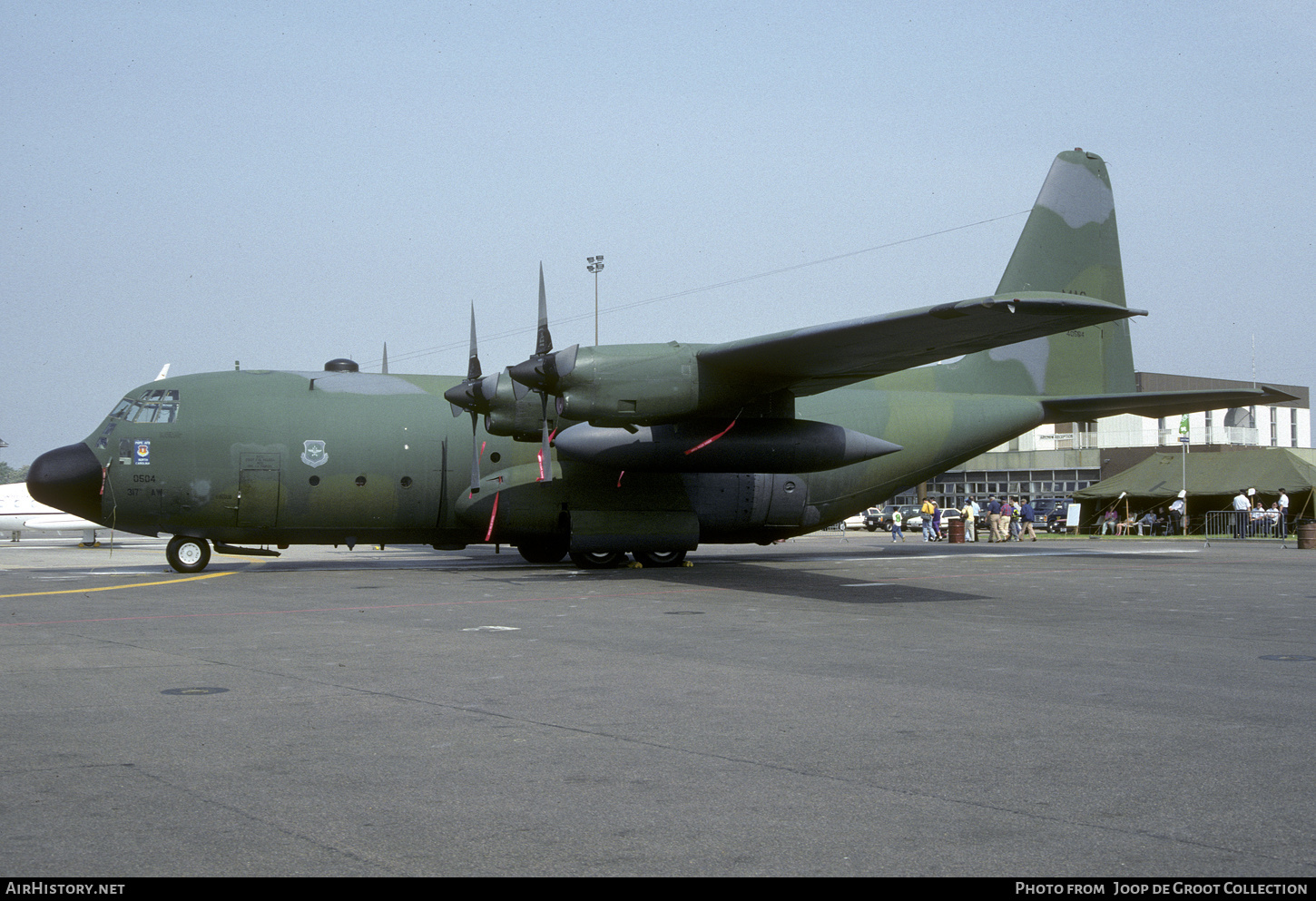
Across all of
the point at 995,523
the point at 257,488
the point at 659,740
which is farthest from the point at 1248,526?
the point at 659,740

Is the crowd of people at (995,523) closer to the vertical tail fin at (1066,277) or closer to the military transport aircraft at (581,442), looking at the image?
the vertical tail fin at (1066,277)

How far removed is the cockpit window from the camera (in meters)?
20.4

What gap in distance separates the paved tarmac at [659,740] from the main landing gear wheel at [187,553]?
7000 mm

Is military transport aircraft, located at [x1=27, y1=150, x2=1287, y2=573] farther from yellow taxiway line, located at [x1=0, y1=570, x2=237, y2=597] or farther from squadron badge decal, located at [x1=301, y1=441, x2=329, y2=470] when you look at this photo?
yellow taxiway line, located at [x1=0, y1=570, x2=237, y2=597]

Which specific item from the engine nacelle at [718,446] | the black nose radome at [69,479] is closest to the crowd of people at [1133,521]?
the engine nacelle at [718,446]

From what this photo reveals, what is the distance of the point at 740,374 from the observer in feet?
59.9

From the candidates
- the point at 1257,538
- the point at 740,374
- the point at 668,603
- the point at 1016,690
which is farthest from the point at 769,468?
the point at 1257,538

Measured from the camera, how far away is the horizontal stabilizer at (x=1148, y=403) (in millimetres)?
22203

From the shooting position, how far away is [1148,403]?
2334cm

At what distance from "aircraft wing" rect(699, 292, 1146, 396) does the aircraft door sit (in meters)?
8.62

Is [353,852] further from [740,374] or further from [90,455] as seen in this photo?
[90,455]

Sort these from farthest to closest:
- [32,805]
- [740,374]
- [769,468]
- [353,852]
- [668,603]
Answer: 1. [769,468]
2. [740,374]
3. [668,603]
4. [32,805]
5. [353,852]

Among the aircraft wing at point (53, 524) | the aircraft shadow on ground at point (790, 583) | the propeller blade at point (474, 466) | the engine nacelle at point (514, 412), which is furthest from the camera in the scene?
the aircraft wing at point (53, 524)

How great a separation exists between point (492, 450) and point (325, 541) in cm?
372
